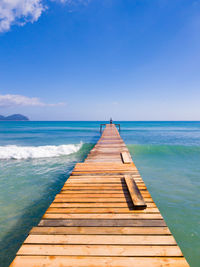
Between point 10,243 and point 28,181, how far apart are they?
3.95 metres

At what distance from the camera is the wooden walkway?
1.90 meters

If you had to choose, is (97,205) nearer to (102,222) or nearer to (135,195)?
(102,222)

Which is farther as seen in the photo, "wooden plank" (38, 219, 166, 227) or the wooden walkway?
"wooden plank" (38, 219, 166, 227)

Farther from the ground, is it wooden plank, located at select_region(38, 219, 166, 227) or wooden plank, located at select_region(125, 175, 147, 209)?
wooden plank, located at select_region(125, 175, 147, 209)

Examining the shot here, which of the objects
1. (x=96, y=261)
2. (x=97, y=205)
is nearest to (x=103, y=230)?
(x=96, y=261)

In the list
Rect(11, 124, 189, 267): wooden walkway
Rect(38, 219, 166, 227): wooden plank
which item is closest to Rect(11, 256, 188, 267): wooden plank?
Rect(11, 124, 189, 267): wooden walkway

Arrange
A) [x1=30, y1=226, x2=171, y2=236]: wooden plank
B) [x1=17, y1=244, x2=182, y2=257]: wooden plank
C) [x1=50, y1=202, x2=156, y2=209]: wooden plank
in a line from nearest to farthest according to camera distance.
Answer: [x1=17, y1=244, x2=182, y2=257]: wooden plank → [x1=30, y1=226, x2=171, y2=236]: wooden plank → [x1=50, y1=202, x2=156, y2=209]: wooden plank

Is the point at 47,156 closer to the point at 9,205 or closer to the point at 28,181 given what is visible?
the point at 28,181

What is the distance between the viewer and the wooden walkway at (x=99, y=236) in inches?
74.8

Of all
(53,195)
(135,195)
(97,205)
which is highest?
(135,195)

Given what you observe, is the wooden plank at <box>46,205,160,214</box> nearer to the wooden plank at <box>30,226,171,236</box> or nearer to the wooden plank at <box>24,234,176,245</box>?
A: the wooden plank at <box>30,226,171,236</box>

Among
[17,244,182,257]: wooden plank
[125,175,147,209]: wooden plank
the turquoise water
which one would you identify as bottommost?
the turquoise water

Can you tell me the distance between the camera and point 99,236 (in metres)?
2.27

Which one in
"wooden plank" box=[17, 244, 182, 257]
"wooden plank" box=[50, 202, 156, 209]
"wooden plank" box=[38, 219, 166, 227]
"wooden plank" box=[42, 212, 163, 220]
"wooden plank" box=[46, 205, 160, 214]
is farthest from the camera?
"wooden plank" box=[50, 202, 156, 209]
